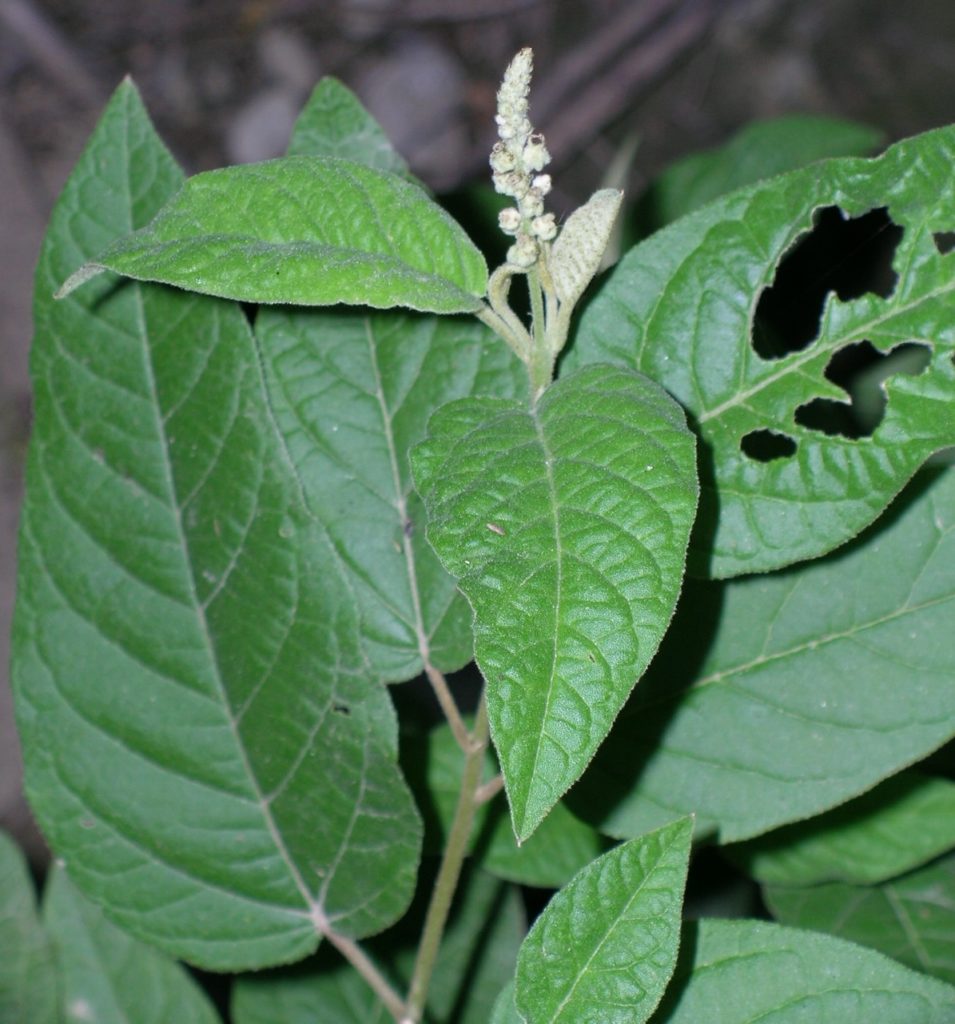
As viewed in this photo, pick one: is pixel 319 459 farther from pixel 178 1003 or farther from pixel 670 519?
pixel 178 1003

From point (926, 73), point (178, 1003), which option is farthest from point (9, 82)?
point (178, 1003)

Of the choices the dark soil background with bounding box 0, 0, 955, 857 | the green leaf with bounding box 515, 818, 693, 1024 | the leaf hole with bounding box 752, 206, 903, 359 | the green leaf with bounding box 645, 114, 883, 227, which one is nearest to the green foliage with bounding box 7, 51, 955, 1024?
the green leaf with bounding box 515, 818, 693, 1024

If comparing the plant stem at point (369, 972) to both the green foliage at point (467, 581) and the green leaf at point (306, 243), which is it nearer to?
the green foliage at point (467, 581)

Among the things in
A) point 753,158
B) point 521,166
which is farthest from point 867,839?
point 753,158

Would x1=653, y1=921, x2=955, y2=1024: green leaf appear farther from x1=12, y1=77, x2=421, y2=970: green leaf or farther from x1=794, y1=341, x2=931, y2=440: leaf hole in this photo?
x1=794, y1=341, x2=931, y2=440: leaf hole

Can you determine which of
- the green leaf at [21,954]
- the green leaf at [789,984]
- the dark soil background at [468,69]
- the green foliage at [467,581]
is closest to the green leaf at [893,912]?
the green foliage at [467,581]

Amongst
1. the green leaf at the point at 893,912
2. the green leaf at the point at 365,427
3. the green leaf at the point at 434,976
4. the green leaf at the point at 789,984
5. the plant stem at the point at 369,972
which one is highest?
the green leaf at the point at 365,427

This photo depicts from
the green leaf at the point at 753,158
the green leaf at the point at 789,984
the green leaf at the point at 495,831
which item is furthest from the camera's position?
the green leaf at the point at 753,158
